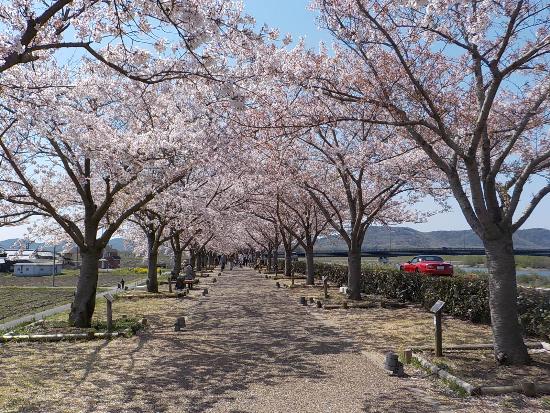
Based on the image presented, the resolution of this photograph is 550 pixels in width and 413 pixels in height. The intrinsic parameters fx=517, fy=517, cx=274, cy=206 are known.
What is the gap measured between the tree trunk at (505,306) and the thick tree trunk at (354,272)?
1073cm

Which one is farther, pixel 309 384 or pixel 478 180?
pixel 478 180

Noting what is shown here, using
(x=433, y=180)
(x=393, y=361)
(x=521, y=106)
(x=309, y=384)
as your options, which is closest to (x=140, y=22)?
(x=309, y=384)

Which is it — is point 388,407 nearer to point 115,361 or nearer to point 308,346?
point 308,346

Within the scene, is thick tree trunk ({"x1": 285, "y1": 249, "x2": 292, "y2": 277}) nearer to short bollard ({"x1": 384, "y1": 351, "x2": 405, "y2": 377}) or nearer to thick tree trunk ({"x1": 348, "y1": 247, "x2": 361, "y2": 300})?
thick tree trunk ({"x1": 348, "y1": 247, "x2": 361, "y2": 300})

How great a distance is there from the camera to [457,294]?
1391cm

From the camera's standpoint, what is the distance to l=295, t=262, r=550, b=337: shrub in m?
10.2

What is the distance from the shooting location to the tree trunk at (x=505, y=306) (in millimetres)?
7617

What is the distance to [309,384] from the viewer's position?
23.0 feet

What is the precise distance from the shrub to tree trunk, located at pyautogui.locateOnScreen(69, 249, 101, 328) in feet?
31.1

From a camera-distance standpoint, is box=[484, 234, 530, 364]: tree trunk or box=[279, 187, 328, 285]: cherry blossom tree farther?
box=[279, 187, 328, 285]: cherry blossom tree

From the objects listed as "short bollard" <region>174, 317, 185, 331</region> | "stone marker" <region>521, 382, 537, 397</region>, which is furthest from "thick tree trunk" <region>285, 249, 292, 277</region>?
"stone marker" <region>521, 382, 537, 397</region>

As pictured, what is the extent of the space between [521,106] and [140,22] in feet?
27.0

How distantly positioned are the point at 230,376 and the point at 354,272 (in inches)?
459

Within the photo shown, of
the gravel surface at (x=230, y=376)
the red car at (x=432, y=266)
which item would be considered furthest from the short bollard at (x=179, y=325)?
the red car at (x=432, y=266)
